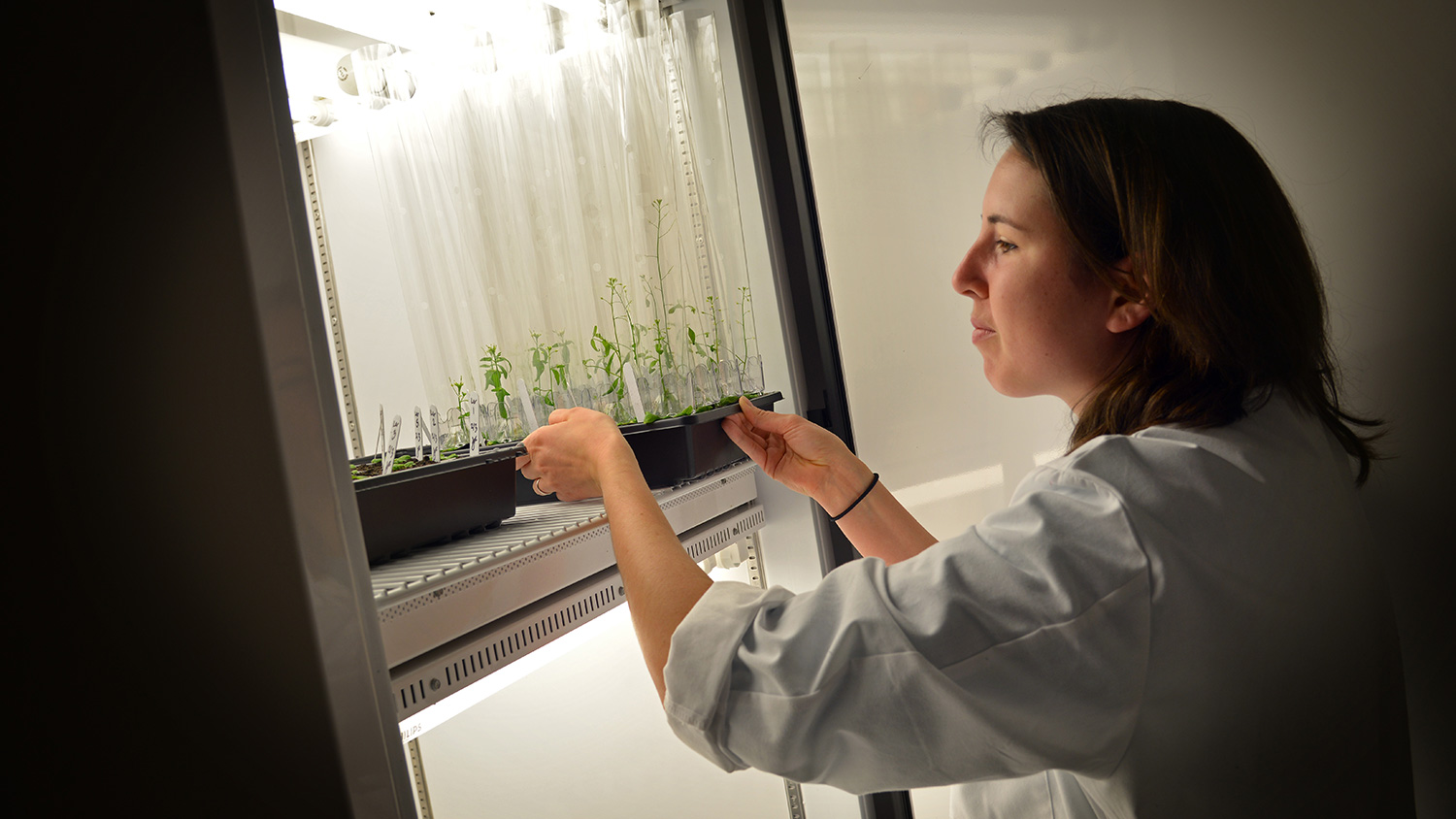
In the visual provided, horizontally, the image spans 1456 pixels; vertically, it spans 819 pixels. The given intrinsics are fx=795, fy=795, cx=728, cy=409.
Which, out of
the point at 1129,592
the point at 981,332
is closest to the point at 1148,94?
the point at 981,332

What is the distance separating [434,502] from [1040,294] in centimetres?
66

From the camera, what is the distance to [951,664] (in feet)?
1.94

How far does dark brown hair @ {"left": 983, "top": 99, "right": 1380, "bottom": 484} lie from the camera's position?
0.71 metres

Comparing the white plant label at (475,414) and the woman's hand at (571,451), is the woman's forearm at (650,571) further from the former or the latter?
the white plant label at (475,414)

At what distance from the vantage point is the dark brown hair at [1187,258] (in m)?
0.71

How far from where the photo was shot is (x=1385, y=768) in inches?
28.2

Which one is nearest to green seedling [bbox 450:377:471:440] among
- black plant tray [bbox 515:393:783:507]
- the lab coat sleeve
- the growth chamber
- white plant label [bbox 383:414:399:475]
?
the growth chamber

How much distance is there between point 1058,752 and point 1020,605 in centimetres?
13

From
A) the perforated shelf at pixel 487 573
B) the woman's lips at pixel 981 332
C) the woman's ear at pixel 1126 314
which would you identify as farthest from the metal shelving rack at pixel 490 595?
the woman's ear at pixel 1126 314

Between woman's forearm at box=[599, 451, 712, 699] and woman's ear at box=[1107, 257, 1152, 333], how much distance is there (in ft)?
1.57

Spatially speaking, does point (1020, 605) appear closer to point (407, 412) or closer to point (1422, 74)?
point (1422, 74)

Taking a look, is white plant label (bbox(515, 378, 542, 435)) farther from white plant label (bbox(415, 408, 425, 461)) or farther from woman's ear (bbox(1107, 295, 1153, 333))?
woman's ear (bbox(1107, 295, 1153, 333))

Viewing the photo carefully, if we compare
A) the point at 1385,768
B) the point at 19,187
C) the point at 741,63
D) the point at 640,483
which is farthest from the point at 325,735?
the point at 741,63

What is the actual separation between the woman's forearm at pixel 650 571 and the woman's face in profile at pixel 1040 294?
0.43m
